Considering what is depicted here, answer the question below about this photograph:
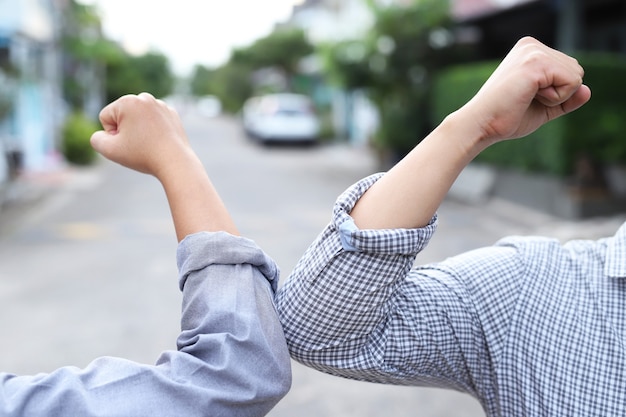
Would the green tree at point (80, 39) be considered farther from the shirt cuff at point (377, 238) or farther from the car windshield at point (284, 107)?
the shirt cuff at point (377, 238)

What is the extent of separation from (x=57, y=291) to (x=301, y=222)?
3.61 meters

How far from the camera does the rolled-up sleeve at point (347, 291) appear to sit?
3.29 feet

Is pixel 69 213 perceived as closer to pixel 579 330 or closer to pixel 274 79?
pixel 579 330

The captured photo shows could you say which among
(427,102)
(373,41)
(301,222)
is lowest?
(301,222)

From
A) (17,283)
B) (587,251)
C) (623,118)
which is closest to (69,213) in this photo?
(17,283)

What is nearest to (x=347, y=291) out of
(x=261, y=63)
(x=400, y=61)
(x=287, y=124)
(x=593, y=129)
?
(x=593, y=129)

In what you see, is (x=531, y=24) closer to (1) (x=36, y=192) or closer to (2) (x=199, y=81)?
(1) (x=36, y=192)

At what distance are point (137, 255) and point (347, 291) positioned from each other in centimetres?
634

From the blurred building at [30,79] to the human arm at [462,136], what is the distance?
11.0 metres

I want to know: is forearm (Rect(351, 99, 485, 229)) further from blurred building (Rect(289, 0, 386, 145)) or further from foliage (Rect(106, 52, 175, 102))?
foliage (Rect(106, 52, 175, 102))

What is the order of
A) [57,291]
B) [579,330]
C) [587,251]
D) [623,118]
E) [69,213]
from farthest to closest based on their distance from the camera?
[69,213], [623,118], [57,291], [587,251], [579,330]

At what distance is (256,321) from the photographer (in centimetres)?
99

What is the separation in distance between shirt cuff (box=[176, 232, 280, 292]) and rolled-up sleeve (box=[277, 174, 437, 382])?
8cm

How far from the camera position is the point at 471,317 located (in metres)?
1.21
